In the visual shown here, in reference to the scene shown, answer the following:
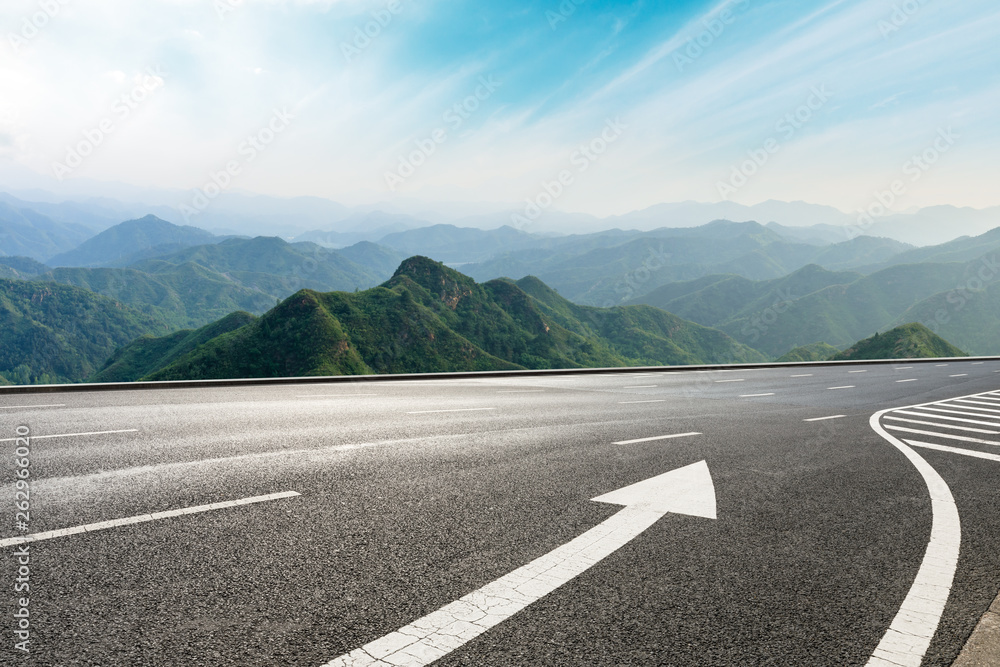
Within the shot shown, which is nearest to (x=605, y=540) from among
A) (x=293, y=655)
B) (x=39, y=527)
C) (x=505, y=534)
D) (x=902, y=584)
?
(x=505, y=534)

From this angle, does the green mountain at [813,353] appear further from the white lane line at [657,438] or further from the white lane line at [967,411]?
the white lane line at [657,438]

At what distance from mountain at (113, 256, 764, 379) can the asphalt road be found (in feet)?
268

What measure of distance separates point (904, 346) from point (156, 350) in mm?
163392

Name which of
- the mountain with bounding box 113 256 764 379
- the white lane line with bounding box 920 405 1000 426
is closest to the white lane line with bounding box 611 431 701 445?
the white lane line with bounding box 920 405 1000 426

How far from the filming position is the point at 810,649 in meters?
2.65

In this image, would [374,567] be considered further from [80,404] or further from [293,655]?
[80,404]

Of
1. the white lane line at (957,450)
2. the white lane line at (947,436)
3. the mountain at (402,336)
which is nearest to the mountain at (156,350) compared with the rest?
the mountain at (402,336)

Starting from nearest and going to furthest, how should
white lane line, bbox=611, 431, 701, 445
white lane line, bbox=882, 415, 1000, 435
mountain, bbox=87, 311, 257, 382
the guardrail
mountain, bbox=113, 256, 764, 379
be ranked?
1. white lane line, bbox=611, 431, 701, 445
2. white lane line, bbox=882, 415, 1000, 435
3. the guardrail
4. mountain, bbox=113, 256, 764, 379
5. mountain, bbox=87, 311, 257, 382

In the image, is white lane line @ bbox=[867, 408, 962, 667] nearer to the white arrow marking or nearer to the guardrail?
the white arrow marking

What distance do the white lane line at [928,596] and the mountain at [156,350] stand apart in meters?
134

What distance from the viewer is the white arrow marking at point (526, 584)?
2.45 m

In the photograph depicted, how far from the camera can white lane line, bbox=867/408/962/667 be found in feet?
8.63

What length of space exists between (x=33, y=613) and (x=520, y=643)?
2316 millimetres

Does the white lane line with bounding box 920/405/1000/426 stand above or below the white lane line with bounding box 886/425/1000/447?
below
